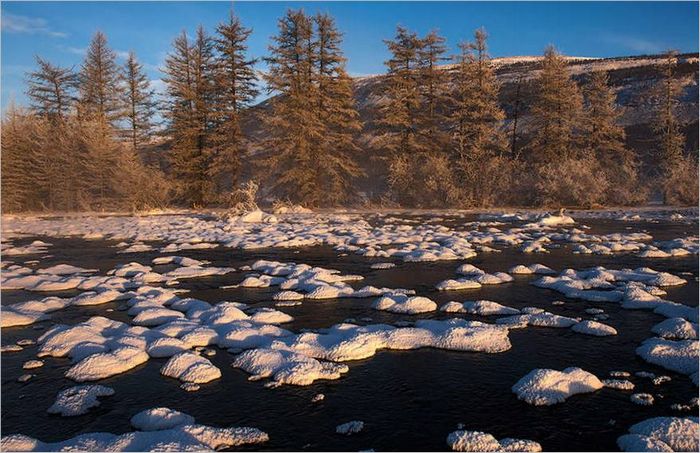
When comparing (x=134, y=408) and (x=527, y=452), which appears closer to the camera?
(x=527, y=452)

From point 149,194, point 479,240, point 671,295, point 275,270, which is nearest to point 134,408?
point 275,270

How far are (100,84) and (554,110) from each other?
90.7 ft

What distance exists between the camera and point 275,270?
8836 millimetres

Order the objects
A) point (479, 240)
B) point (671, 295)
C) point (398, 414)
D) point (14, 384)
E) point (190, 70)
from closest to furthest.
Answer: point (398, 414) < point (14, 384) < point (671, 295) < point (479, 240) < point (190, 70)

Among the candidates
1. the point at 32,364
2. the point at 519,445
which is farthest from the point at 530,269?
the point at 32,364

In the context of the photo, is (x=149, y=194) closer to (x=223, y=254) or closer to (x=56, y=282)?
(x=223, y=254)

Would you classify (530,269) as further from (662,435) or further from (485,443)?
(485,443)

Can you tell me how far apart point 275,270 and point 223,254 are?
9.44 ft

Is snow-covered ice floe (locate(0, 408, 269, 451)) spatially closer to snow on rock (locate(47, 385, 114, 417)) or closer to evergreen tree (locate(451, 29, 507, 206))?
snow on rock (locate(47, 385, 114, 417))

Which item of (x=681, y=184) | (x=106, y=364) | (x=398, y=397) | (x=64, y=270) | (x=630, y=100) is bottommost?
(x=398, y=397)

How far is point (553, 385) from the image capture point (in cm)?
385

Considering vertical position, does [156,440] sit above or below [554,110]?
below

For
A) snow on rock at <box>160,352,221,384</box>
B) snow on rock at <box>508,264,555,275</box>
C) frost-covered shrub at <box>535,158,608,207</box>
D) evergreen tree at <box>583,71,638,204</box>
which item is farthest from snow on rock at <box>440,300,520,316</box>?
evergreen tree at <box>583,71,638,204</box>

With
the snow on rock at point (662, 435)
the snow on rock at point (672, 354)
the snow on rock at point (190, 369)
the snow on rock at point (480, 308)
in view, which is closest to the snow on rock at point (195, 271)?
the snow on rock at point (190, 369)
